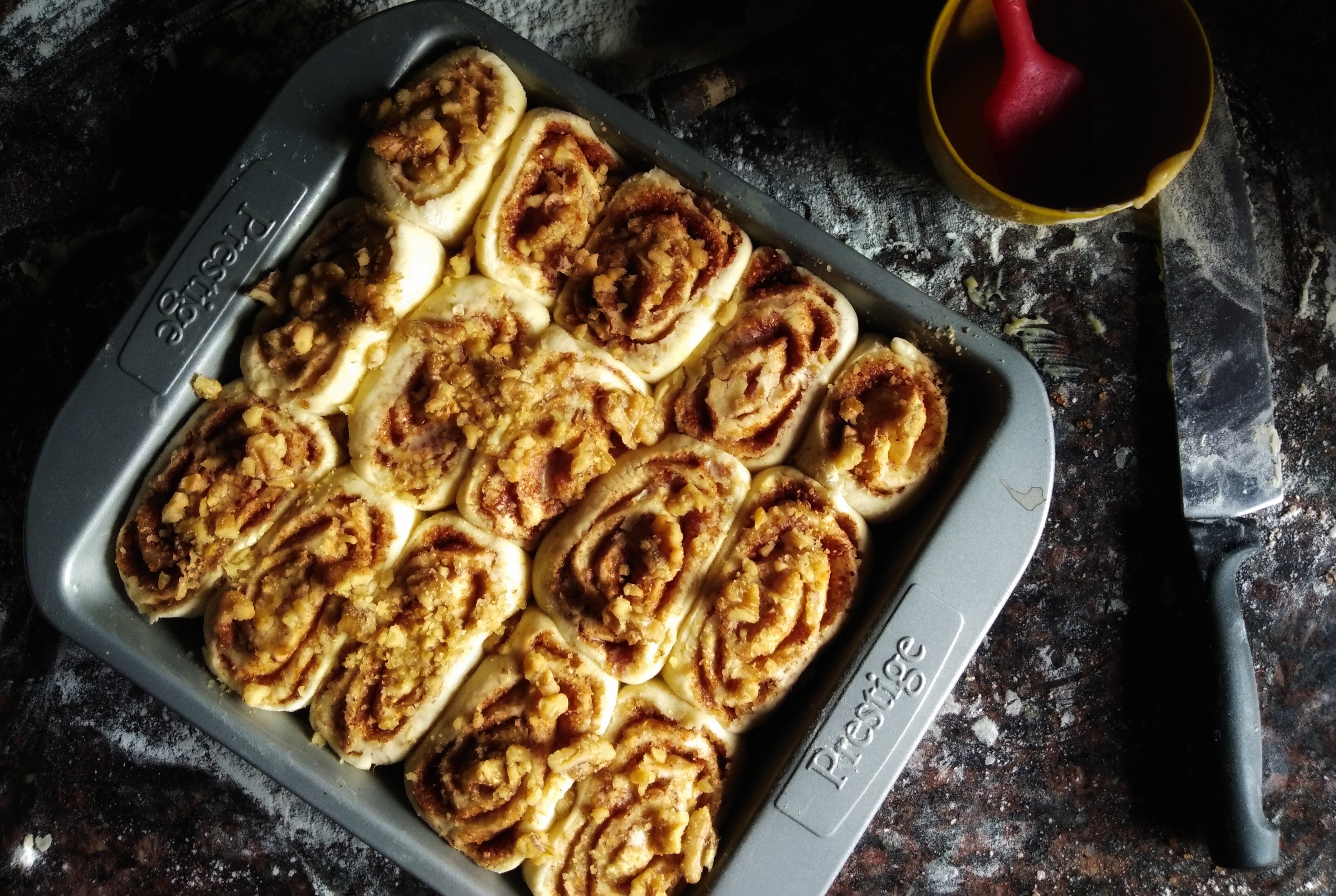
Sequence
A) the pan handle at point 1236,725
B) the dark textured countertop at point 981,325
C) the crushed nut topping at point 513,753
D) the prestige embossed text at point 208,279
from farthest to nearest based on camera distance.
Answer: the dark textured countertop at point 981,325
the pan handle at point 1236,725
the prestige embossed text at point 208,279
the crushed nut topping at point 513,753

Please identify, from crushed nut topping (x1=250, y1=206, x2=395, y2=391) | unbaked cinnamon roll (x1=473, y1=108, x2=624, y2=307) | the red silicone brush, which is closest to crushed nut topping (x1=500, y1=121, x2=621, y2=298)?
unbaked cinnamon roll (x1=473, y1=108, x2=624, y2=307)

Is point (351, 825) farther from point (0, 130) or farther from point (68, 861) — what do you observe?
point (0, 130)

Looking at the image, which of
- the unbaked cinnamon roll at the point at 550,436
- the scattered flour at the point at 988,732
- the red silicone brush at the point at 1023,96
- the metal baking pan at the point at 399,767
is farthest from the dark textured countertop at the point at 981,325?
the unbaked cinnamon roll at the point at 550,436

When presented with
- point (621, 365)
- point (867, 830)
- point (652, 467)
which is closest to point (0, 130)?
point (621, 365)

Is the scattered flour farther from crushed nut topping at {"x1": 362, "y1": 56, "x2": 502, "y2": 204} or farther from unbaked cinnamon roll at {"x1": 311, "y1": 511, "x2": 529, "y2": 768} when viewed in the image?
crushed nut topping at {"x1": 362, "y1": 56, "x2": 502, "y2": 204}

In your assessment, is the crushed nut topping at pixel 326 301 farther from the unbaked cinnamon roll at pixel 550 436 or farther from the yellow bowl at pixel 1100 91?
the yellow bowl at pixel 1100 91

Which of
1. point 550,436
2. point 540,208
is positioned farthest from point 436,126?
point 550,436
